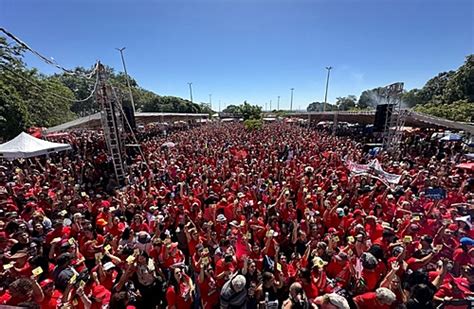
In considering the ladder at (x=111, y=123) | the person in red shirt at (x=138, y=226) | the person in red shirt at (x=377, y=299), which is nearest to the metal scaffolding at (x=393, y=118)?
the ladder at (x=111, y=123)

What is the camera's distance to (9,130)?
745 inches

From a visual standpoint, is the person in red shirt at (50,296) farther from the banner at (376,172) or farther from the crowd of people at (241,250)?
the banner at (376,172)

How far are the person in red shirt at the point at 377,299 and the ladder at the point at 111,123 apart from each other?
906 cm

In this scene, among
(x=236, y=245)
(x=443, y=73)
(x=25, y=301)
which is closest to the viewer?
(x=25, y=301)

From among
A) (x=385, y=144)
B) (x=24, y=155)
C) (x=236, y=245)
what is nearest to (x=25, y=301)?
(x=236, y=245)

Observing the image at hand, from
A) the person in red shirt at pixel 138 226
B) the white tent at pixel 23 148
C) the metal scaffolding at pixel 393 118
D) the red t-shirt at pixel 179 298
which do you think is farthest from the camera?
the metal scaffolding at pixel 393 118

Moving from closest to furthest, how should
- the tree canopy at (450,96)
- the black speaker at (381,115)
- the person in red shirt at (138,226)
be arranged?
the person in red shirt at (138,226)
the black speaker at (381,115)
the tree canopy at (450,96)

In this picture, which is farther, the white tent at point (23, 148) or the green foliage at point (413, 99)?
the green foliage at point (413, 99)

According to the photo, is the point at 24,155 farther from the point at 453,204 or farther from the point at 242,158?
the point at 453,204

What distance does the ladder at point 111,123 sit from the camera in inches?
390

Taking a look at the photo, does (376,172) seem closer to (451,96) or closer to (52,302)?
(52,302)

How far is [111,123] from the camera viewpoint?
1041cm

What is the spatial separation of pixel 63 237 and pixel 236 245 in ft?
9.26

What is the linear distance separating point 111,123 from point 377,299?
9843mm
